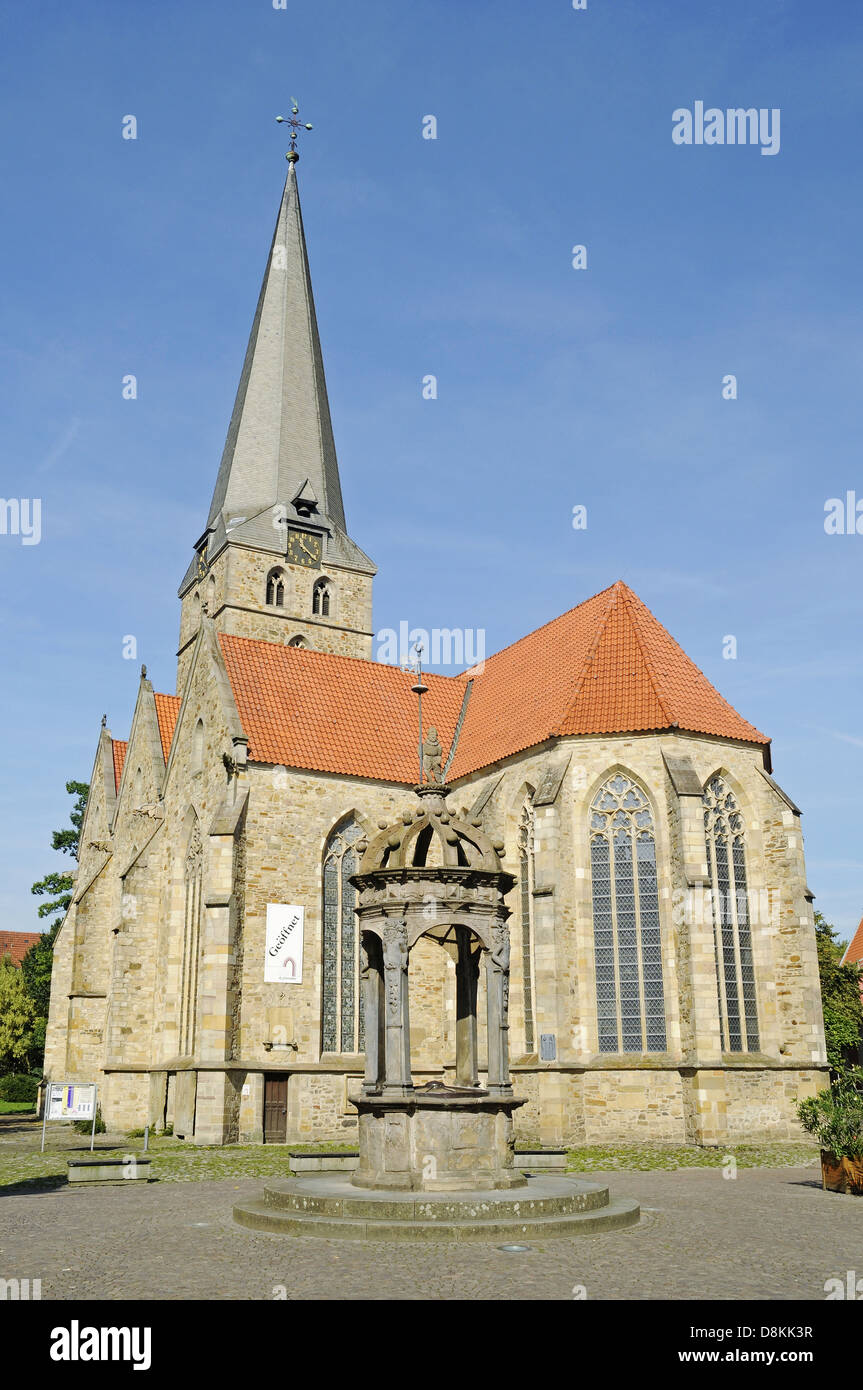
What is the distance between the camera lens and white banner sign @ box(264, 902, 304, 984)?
26641 millimetres

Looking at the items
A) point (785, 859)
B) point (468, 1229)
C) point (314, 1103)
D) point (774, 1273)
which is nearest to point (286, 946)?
point (314, 1103)

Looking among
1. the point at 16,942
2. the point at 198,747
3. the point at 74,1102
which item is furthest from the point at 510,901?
the point at 16,942

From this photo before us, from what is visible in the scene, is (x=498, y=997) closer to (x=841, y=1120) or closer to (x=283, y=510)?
(x=841, y=1120)

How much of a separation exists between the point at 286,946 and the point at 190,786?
5.94 metres

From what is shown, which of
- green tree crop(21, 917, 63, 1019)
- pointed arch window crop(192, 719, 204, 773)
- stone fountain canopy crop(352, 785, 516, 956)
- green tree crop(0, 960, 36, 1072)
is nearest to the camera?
stone fountain canopy crop(352, 785, 516, 956)

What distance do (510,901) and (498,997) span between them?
13.4 m

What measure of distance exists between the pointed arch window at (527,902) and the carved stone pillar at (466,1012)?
33.6ft

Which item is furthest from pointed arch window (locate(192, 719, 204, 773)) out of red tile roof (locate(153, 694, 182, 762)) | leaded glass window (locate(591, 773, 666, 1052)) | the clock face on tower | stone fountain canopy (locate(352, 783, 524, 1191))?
stone fountain canopy (locate(352, 783, 524, 1191))

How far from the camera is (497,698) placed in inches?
1314

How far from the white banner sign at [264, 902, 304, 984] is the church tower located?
18016mm

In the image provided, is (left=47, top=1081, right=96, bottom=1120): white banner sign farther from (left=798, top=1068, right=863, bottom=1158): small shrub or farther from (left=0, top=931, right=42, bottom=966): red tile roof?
(left=0, top=931, right=42, bottom=966): red tile roof

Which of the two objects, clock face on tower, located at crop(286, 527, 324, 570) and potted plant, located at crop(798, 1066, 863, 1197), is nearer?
potted plant, located at crop(798, 1066, 863, 1197)
